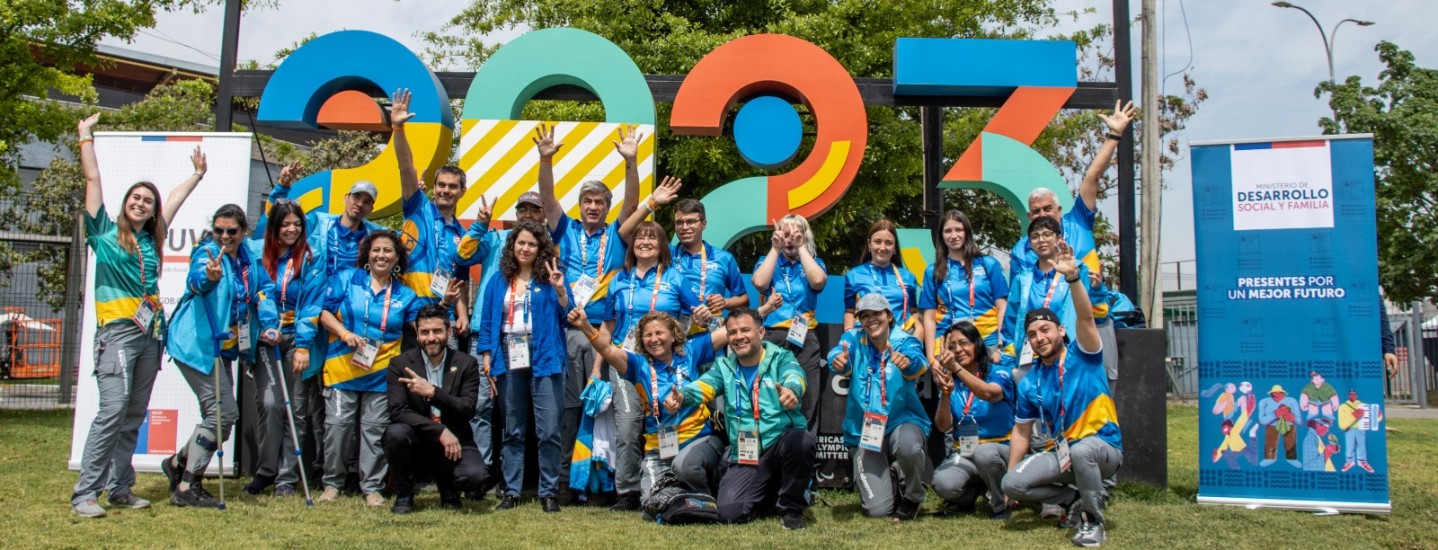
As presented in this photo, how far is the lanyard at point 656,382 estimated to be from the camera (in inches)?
212

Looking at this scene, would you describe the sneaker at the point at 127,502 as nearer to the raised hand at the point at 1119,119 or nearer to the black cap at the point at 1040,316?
the black cap at the point at 1040,316

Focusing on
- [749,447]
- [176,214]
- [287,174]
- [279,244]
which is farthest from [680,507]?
[176,214]

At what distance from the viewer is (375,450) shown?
18.2 ft

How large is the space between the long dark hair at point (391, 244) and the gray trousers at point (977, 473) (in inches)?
125

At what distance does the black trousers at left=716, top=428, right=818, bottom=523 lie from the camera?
5086 mm

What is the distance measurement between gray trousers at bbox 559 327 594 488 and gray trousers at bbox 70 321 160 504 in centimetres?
212

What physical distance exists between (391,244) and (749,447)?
2.28 m

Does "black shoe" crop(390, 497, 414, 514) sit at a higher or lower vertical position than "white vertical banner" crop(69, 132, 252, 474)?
lower

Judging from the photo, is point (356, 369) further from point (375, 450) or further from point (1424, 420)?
point (1424, 420)

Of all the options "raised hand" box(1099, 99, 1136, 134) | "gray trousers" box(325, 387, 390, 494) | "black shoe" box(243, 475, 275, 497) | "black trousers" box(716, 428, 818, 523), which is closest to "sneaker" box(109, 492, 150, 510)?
"black shoe" box(243, 475, 275, 497)

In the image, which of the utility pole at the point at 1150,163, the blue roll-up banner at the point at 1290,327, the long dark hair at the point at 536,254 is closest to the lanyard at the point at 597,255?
the long dark hair at the point at 536,254

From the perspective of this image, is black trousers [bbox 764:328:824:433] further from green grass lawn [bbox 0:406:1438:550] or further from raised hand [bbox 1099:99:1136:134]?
raised hand [bbox 1099:99:1136:134]

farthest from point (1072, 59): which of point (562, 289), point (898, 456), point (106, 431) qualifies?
point (106, 431)

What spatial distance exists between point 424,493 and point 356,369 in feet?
2.88
